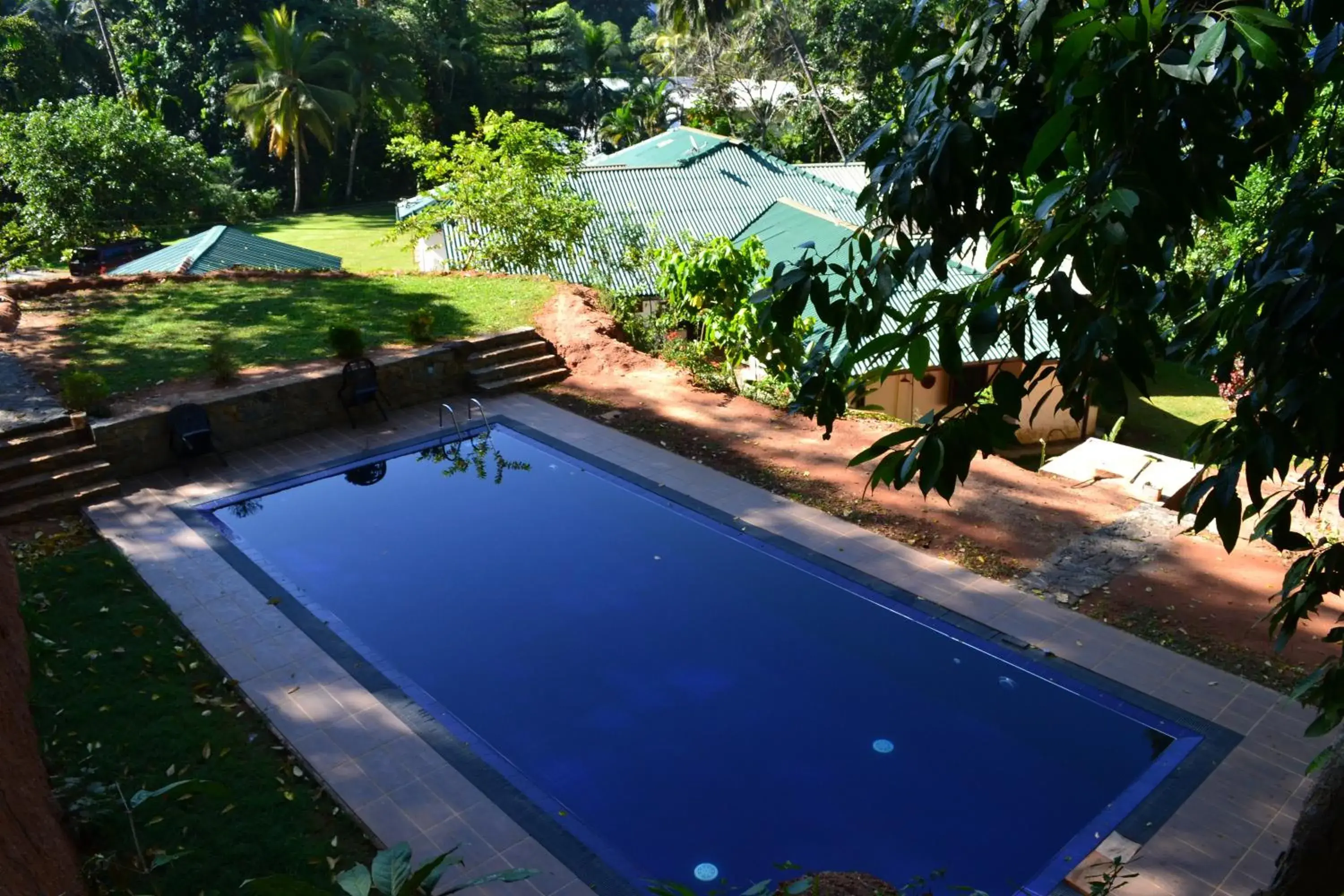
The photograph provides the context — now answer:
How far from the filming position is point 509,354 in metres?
13.5

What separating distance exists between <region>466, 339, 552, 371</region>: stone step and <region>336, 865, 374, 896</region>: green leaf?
34.8 feet

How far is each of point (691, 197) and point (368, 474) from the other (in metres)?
14.7

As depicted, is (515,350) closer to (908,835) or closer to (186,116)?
(908,835)

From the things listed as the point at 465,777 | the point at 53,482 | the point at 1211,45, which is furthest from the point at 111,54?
the point at 1211,45

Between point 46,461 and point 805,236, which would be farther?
point 805,236

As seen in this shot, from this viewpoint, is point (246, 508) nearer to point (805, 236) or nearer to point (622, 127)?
point (805, 236)

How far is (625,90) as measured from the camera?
4844 centimetres

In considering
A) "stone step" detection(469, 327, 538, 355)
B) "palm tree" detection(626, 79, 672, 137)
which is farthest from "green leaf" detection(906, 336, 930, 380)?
"palm tree" detection(626, 79, 672, 137)

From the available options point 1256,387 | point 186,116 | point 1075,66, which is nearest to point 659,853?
point 1256,387

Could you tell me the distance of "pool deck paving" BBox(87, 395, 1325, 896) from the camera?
5773 mm

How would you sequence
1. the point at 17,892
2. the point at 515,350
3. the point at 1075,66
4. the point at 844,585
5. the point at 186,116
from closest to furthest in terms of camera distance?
1. the point at 1075,66
2. the point at 17,892
3. the point at 844,585
4. the point at 515,350
5. the point at 186,116

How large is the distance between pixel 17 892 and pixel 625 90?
1903 inches

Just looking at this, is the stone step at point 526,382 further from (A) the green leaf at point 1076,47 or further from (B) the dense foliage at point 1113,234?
(A) the green leaf at point 1076,47

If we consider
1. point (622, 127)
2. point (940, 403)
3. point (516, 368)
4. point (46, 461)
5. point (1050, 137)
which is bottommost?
point (940, 403)
